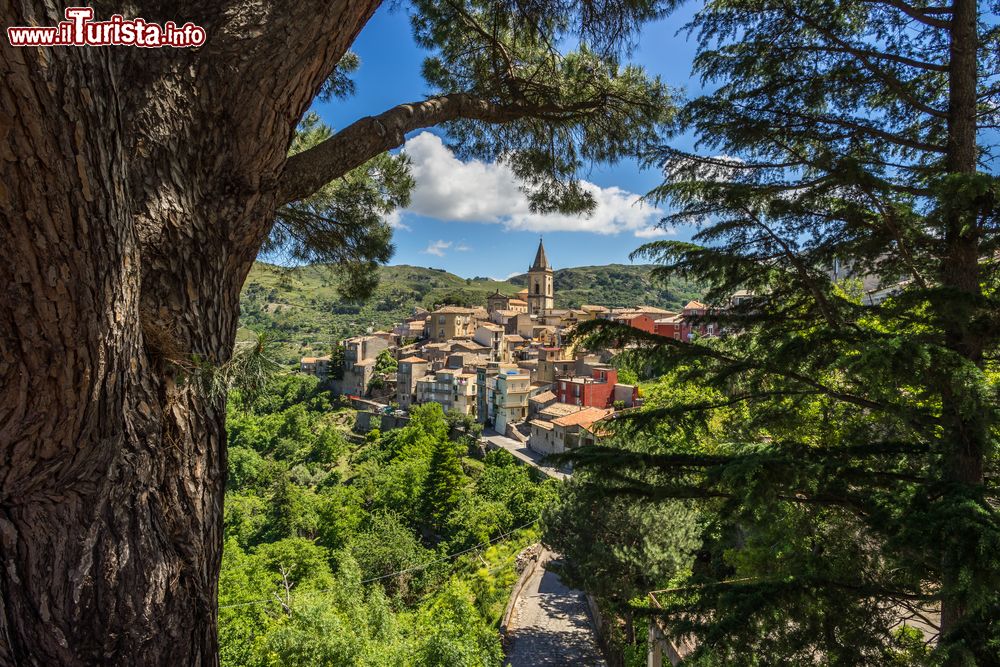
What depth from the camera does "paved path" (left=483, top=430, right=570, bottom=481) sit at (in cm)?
2500

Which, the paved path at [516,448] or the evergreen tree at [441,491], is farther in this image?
the paved path at [516,448]

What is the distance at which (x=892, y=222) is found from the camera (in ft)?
9.61

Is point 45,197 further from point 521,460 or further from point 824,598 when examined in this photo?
point 521,460

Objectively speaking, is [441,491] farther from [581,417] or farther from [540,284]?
[540,284]

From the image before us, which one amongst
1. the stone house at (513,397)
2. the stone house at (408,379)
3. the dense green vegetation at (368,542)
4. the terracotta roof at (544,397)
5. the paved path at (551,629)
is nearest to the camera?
the dense green vegetation at (368,542)

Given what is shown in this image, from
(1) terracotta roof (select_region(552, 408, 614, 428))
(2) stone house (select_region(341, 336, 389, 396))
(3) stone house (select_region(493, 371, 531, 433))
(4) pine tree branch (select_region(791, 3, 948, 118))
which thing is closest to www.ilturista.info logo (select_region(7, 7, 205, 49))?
(4) pine tree branch (select_region(791, 3, 948, 118))

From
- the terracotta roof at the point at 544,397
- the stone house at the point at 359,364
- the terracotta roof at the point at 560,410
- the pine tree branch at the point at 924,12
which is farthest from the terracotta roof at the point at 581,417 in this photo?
the stone house at the point at 359,364

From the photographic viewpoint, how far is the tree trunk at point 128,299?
0.96 m

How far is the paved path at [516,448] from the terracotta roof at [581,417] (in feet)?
7.41

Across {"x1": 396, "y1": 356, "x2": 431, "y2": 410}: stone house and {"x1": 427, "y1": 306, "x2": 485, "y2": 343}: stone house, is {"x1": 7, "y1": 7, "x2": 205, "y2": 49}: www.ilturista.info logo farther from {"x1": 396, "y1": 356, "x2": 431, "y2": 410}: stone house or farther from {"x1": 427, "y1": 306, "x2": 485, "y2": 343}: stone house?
{"x1": 427, "y1": 306, "x2": 485, "y2": 343}: stone house

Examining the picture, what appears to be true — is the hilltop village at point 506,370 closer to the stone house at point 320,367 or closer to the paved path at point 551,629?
the stone house at point 320,367

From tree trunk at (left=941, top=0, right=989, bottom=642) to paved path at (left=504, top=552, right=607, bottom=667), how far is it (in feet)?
31.2

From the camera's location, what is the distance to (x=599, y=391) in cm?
2911

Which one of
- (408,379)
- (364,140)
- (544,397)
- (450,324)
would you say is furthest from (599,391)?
(364,140)
